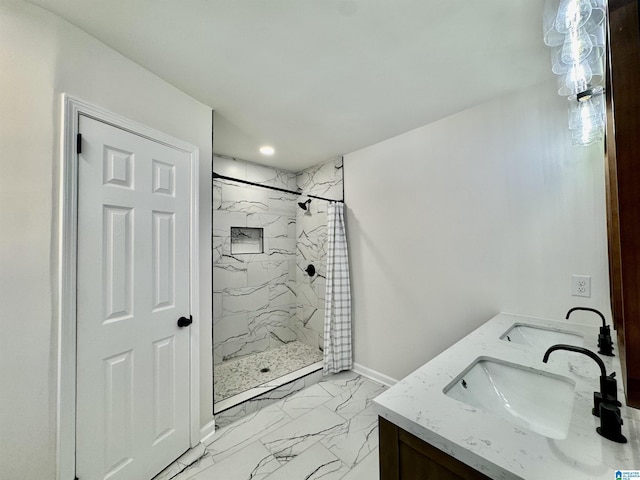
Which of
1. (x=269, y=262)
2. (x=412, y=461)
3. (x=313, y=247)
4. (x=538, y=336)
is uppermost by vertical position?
(x=313, y=247)

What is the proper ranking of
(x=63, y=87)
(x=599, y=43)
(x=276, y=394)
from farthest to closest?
(x=276, y=394) → (x=63, y=87) → (x=599, y=43)

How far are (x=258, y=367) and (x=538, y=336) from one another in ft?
8.53

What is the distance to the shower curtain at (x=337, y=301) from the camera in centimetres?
262

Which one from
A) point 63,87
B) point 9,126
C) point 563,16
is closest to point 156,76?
point 63,87

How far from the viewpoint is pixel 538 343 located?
1425mm

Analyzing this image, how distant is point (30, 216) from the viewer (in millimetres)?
1055

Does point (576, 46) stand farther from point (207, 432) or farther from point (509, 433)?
point (207, 432)

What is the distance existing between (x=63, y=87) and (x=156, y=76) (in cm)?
52

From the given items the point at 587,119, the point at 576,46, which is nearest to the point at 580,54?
the point at 576,46

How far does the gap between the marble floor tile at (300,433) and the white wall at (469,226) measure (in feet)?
2.64

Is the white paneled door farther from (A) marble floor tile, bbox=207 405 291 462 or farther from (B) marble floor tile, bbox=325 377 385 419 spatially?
(B) marble floor tile, bbox=325 377 385 419

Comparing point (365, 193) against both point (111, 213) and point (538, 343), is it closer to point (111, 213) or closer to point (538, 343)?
point (538, 343)

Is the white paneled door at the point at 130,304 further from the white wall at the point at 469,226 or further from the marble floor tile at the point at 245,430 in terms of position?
the white wall at the point at 469,226

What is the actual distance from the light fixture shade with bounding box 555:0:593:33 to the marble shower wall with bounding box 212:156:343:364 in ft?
6.92
